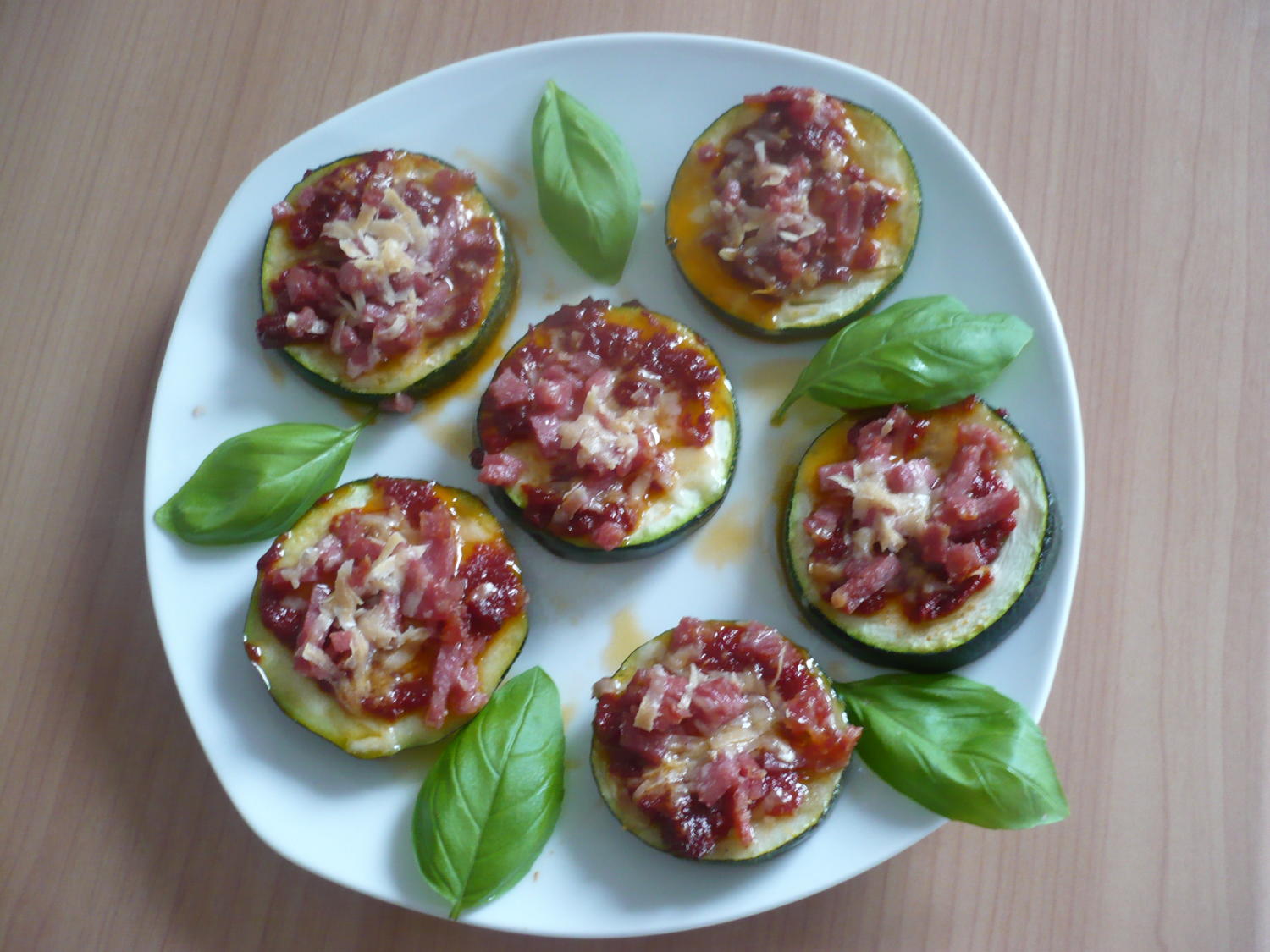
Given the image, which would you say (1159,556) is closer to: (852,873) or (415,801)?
(852,873)

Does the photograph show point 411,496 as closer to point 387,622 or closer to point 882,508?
point 387,622

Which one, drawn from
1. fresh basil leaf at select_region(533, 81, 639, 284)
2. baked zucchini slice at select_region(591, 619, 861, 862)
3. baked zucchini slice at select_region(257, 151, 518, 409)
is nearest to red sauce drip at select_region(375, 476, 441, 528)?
baked zucchini slice at select_region(257, 151, 518, 409)

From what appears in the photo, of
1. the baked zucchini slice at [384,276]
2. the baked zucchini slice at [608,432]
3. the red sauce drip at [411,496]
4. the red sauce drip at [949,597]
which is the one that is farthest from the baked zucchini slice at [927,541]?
the baked zucchini slice at [384,276]

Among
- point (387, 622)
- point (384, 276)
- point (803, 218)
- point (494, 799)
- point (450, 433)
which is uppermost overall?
point (803, 218)

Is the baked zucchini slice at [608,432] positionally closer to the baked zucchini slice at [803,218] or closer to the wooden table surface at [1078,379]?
the baked zucchini slice at [803,218]

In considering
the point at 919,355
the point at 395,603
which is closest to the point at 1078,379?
the point at 919,355

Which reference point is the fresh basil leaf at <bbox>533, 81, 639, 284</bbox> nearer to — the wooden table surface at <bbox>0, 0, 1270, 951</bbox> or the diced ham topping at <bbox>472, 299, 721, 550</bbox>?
the diced ham topping at <bbox>472, 299, 721, 550</bbox>
